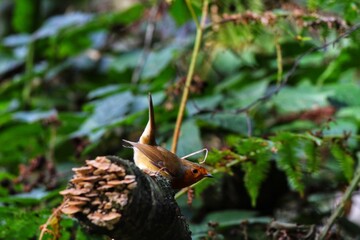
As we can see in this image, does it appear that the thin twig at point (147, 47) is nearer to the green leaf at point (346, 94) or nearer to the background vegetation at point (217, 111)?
the background vegetation at point (217, 111)

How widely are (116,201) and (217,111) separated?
0.83 m

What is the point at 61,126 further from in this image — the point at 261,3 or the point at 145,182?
the point at 145,182

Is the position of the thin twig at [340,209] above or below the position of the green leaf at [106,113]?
below

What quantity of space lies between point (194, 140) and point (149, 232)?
0.77 meters

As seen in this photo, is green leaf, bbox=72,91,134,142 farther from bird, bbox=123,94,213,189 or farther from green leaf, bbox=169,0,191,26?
→ bird, bbox=123,94,213,189

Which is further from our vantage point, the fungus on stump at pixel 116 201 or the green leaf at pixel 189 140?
the green leaf at pixel 189 140

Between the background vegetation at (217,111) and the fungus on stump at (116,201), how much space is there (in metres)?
0.40

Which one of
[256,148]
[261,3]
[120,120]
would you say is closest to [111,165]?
[256,148]

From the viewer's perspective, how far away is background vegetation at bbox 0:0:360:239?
1.42 m

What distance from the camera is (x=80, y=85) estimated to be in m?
2.83

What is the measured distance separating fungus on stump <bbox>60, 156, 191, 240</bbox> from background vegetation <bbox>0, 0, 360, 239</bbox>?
0.40 meters

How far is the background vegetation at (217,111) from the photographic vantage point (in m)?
1.42

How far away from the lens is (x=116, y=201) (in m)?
0.77

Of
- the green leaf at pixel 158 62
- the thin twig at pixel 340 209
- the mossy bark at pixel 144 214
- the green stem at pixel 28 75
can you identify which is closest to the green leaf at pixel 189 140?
the thin twig at pixel 340 209
